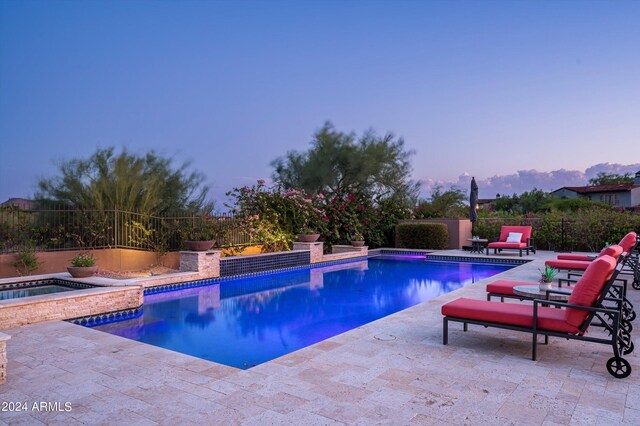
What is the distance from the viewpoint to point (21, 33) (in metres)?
14.9

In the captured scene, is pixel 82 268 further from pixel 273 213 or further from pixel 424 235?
pixel 424 235

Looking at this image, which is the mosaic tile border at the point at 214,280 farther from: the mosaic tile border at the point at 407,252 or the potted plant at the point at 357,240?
the mosaic tile border at the point at 407,252

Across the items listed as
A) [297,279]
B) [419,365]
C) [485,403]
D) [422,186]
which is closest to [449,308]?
[419,365]

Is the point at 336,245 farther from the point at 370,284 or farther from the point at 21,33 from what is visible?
the point at 21,33

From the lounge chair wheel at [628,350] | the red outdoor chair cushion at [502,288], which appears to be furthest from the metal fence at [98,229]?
the lounge chair wheel at [628,350]

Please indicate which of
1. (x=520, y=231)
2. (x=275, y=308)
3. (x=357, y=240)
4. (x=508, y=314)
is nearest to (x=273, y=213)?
(x=357, y=240)

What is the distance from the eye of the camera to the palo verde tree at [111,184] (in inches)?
476

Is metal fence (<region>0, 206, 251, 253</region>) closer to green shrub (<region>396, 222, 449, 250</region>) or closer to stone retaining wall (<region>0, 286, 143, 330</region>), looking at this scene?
stone retaining wall (<region>0, 286, 143, 330</region>)

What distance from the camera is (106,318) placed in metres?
6.80

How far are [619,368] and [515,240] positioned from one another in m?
11.5

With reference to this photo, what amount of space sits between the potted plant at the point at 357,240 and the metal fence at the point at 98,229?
5.45m

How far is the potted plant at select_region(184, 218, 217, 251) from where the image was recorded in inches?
408

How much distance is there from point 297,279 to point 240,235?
2.51m

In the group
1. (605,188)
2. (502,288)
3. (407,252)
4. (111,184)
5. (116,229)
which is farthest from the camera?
(605,188)
